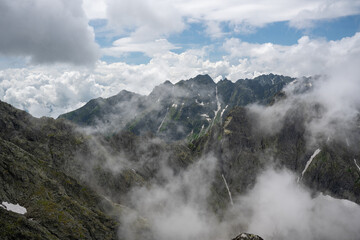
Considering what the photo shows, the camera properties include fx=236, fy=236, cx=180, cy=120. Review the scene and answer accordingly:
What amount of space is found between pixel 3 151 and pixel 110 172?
92479 millimetres

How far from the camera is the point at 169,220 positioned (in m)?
200

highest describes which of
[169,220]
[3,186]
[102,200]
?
[3,186]

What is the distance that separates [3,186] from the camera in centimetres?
8900

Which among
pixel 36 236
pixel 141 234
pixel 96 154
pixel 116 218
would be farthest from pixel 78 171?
pixel 36 236

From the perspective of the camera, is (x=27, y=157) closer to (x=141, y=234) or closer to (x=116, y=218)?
(x=116, y=218)

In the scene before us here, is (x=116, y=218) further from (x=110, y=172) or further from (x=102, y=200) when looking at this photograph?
(x=110, y=172)

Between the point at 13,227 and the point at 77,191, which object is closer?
the point at 13,227

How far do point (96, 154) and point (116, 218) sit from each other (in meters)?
73.5

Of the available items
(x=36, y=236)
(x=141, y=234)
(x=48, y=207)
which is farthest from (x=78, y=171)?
(x=36, y=236)

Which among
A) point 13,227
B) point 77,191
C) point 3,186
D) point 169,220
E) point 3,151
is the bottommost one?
point 169,220

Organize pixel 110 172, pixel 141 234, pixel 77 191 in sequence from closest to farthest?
pixel 77 191
pixel 141 234
pixel 110 172

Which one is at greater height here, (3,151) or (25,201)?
(3,151)

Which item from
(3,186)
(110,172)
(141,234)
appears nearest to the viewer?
(3,186)

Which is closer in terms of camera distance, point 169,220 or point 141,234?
point 141,234
